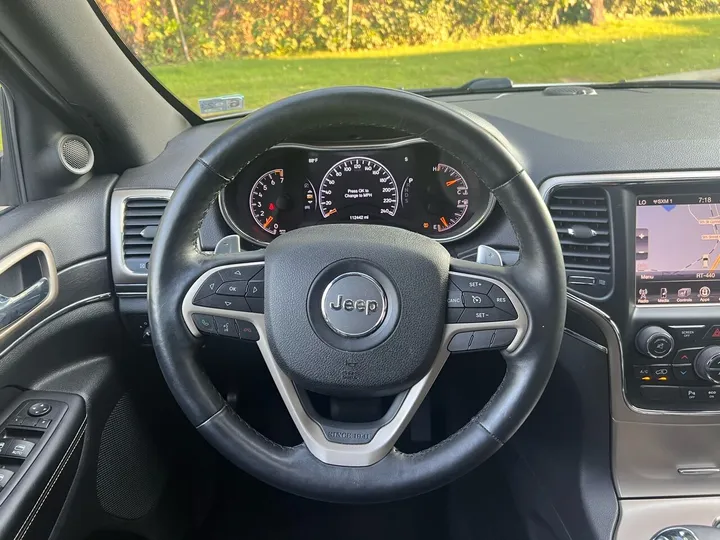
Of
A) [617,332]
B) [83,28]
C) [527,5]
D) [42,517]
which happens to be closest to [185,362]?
[42,517]

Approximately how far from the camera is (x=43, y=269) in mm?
1528

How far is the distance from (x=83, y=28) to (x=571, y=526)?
165cm

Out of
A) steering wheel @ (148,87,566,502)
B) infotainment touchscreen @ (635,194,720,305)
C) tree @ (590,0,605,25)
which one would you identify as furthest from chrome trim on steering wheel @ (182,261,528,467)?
tree @ (590,0,605,25)

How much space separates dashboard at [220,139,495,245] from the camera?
1654 mm

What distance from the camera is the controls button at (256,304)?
4.09ft

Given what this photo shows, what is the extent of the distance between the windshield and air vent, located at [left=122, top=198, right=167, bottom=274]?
0.38 meters

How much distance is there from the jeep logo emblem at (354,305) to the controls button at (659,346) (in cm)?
74

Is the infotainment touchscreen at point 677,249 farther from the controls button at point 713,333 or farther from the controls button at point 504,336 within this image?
the controls button at point 504,336

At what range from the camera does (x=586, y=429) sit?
5.72ft

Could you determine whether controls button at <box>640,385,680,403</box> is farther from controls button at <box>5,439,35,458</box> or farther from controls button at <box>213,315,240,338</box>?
controls button at <box>5,439,35,458</box>

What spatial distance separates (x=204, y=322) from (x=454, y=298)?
Result: 438 millimetres

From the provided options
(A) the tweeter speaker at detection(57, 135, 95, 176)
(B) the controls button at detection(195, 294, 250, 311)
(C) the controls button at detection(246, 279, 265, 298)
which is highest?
(A) the tweeter speaker at detection(57, 135, 95, 176)

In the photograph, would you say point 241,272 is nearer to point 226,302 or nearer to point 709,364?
point 226,302

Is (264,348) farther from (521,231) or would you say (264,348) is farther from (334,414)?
(521,231)
